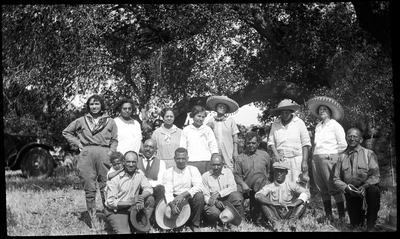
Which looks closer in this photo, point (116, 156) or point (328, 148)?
point (116, 156)

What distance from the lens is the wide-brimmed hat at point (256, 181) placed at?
17.1ft

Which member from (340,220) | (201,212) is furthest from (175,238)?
(340,220)

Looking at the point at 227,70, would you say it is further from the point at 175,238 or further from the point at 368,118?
the point at 175,238

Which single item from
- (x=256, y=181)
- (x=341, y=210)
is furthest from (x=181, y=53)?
(x=341, y=210)

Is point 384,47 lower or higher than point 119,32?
lower

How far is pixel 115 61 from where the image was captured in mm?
6137

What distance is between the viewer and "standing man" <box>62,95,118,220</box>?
5234 mm

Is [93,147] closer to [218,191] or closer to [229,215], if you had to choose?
[218,191]

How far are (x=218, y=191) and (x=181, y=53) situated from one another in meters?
1.88

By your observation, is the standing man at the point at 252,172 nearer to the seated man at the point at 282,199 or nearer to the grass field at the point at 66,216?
the seated man at the point at 282,199

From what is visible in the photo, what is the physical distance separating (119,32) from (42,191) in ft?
7.63

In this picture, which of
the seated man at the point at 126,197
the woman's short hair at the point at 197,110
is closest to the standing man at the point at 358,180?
the woman's short hair at the point at 197,110

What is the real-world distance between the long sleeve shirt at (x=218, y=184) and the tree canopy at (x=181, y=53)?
1041 mm

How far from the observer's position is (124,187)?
4914 mm
